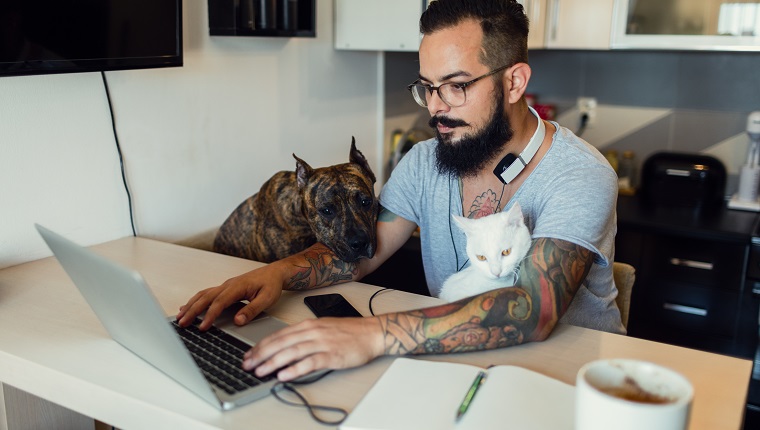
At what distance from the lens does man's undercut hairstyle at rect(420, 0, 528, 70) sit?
1.53 metres

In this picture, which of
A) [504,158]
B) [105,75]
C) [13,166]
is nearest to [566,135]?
[504,158]

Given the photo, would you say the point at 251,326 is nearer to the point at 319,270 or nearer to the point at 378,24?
the point at 319,270

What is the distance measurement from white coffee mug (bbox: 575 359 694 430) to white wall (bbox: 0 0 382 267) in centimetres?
142

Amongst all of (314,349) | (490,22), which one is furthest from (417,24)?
(314,349)

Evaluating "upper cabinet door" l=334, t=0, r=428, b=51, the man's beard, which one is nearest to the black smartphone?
the man's beard

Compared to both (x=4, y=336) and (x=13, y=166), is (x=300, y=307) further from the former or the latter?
(x=13, y=166)

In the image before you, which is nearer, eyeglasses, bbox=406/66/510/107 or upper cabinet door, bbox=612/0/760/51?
eyeglasses, bbox=406/66/510/107

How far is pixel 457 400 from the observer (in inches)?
38.9

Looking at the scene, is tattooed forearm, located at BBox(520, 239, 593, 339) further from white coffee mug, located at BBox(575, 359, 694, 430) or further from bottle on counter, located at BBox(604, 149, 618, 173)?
bottle on counter, located at BBox(604, 149, 618, 173)

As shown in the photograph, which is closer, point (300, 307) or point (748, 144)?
point (300, 307)

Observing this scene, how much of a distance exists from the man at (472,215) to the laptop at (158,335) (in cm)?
4

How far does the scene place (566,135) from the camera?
1.58m

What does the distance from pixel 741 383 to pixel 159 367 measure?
35.4 inches

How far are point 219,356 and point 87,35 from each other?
2.76 ft
